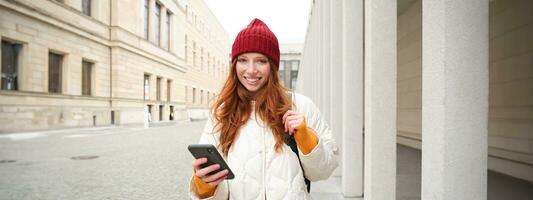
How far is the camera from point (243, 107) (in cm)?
200

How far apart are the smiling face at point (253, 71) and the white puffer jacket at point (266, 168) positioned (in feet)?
0.79

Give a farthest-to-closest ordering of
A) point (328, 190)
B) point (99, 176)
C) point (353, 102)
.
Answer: point (99, 176), point (328, 190), point (353, 102)

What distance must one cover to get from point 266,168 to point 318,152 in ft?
0.98

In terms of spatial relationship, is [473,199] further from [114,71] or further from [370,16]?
[114,71]

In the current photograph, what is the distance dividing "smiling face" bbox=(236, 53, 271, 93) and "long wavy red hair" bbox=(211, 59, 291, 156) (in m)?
0.04

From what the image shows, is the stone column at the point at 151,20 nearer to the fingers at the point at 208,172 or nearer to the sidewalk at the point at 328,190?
the sidewalk at the point at 328,190

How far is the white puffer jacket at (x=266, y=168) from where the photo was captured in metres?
1.77

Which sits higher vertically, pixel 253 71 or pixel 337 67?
pixel 337 67

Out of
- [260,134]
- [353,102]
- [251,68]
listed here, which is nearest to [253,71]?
[251,68]

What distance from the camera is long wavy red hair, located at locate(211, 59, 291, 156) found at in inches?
73.4

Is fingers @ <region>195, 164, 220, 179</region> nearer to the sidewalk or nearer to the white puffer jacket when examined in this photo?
the white puffer jacket

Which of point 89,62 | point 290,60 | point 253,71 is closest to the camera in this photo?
point 253,71

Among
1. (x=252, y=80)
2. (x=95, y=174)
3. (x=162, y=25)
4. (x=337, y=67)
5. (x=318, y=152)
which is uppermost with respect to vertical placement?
(x=162, y=25)

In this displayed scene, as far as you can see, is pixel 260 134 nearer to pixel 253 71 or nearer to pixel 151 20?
pixel 253 71
